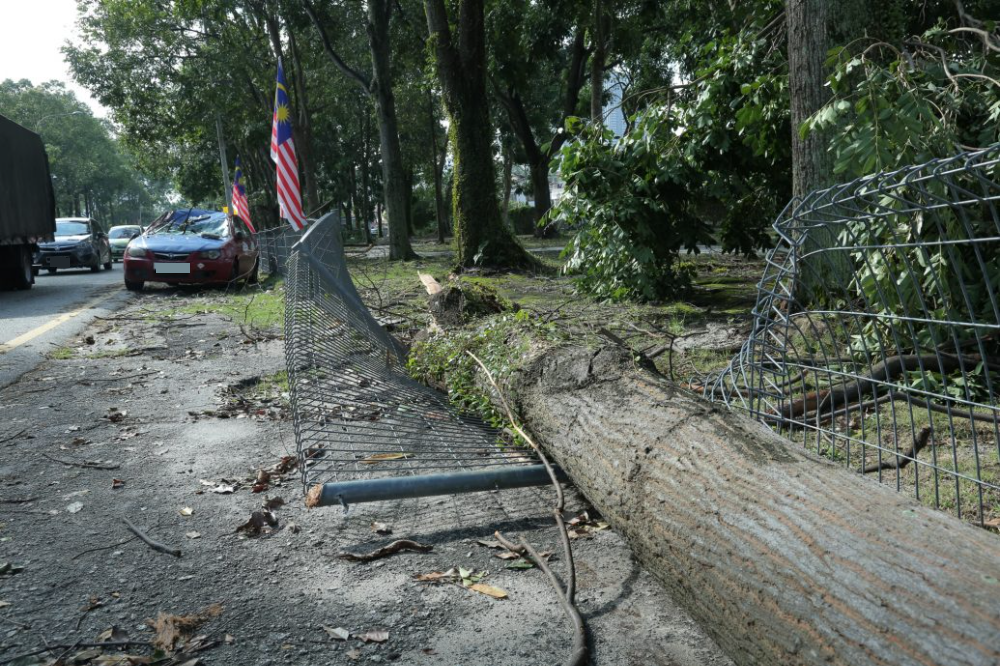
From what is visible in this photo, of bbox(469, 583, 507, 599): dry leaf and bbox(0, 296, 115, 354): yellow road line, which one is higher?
bbox(0, 296, 115, 354): yellow road line

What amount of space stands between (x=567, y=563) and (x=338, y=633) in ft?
2.80

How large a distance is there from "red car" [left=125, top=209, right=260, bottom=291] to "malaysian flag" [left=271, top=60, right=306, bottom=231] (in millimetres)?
1861

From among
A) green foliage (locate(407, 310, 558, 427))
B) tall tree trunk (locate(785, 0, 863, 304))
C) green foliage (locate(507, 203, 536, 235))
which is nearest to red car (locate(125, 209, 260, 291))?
green foliage (locate(407, 310, 558, 427))

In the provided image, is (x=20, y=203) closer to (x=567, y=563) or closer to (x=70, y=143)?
(x=567, y=563)

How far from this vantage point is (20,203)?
14.4 meters

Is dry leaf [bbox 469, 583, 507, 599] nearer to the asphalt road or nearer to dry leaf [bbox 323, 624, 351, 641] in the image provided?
dry leaf [bbox 323, 624, 351, 641]

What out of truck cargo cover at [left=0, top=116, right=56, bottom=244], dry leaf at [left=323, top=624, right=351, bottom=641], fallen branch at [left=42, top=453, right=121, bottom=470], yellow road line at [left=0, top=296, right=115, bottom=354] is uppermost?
truck cargo cover at [left=0, top=116, right=56, bottom=244]

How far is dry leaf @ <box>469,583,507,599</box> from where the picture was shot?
2822 millimetres

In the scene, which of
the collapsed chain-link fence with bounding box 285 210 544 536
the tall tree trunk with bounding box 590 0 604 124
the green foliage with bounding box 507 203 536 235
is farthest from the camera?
the green foliage with bounding box 507 203 536 235

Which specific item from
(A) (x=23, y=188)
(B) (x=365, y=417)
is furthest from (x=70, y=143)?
(B) (x=365, y=417)

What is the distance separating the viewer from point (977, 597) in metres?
1.68

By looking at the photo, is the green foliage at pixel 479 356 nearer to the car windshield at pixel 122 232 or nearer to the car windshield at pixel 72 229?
the car windshield at pixel 72 229

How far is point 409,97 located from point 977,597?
32.8m

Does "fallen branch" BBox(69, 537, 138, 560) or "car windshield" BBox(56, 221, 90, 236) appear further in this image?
"car windshield" BBox(56, 221, 90, 236)
